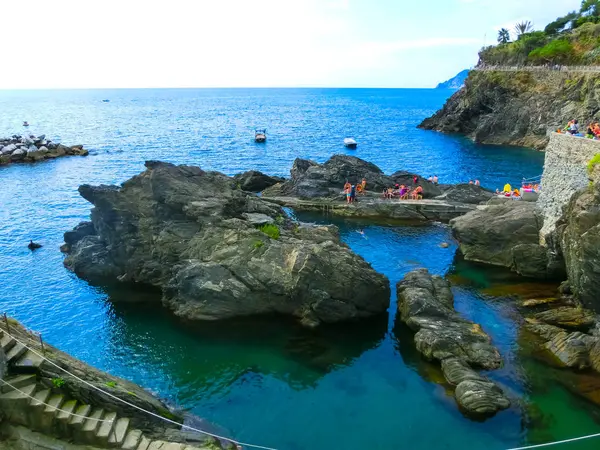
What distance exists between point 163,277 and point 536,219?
98.6ft

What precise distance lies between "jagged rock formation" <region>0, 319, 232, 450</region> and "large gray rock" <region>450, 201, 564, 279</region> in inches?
1059

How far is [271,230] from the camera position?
33719mm

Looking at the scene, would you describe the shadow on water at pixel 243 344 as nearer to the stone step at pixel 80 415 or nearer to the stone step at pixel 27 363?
the stone step at pixel 80 415

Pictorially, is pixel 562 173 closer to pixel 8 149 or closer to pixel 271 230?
pixel 271 230

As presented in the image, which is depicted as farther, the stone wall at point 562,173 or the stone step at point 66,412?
the stone wall at point 562,173

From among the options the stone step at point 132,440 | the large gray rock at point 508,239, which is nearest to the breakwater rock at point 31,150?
the large gray rock at point 508,239

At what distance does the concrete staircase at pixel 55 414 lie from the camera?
51.0ft

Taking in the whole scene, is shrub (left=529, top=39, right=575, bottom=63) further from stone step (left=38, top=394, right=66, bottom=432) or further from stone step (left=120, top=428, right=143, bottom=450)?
stone step (left=38, top=394, right=66, bottom=432)

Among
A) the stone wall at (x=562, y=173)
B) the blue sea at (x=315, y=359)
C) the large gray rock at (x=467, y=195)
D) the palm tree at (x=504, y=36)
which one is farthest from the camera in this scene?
the palm tree at (x=504, y=36)

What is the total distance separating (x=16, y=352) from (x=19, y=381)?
129cm

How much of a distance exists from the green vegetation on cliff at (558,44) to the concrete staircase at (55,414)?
105896mm

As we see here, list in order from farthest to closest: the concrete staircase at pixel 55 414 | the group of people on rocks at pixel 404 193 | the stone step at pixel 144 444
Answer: the group of people on rocks at pixel 404 193
the stone step at pixel 144 444
the concrete staircase at pixel 55 414

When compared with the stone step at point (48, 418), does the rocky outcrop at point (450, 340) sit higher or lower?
lower

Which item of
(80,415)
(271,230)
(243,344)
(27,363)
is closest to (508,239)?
(271,230)
